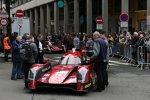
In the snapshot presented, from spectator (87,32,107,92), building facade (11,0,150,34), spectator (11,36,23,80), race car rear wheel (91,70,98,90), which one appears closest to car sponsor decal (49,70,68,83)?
race car rear wheel (91,70,98,90)

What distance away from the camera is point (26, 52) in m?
14.6

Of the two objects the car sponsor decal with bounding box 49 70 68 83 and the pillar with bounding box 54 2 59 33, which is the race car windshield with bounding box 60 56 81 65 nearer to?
the car sponsor decal with bounding box 49 70 68 83

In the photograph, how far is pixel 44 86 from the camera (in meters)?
12.9

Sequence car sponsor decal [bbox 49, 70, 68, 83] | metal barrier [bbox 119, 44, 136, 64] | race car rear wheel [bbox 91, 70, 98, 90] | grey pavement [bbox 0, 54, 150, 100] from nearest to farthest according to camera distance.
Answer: grey pavement [bbox 0, 54, 150, 100] < car sponsor decal [bbox 49, 70, 68, 83] < race car rear wheel [bbox 91, 70, 98, 90] < metal barrier [bbox 119, 44, 136, 64]

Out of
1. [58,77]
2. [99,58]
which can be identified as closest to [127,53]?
[99,58]

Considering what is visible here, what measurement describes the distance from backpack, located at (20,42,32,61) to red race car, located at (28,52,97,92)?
38.8 inches

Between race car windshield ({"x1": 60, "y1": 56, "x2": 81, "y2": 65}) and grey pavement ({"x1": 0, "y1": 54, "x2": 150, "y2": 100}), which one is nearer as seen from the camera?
grey pavement ({"x1": 0, "y1": 54, "x2": 150, "y2": 100})

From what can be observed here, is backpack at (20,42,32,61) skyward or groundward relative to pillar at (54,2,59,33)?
groundward

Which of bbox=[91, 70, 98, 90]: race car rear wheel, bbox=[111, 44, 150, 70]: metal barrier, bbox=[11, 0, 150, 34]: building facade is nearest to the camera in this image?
bbox=[91, 70, 98, 90]: race car rear wheel

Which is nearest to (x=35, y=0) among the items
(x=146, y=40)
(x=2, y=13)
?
(x=2, y=13)

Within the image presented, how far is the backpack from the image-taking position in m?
14.6

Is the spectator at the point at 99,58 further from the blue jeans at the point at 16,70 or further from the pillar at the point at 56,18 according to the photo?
the pillar at the point at 56,18

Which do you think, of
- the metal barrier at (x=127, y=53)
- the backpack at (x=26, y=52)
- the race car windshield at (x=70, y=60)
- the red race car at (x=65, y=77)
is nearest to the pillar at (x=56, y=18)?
the metal barrier at (x=127, y=53)

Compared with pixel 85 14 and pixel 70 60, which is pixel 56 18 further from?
pixel 70 60
